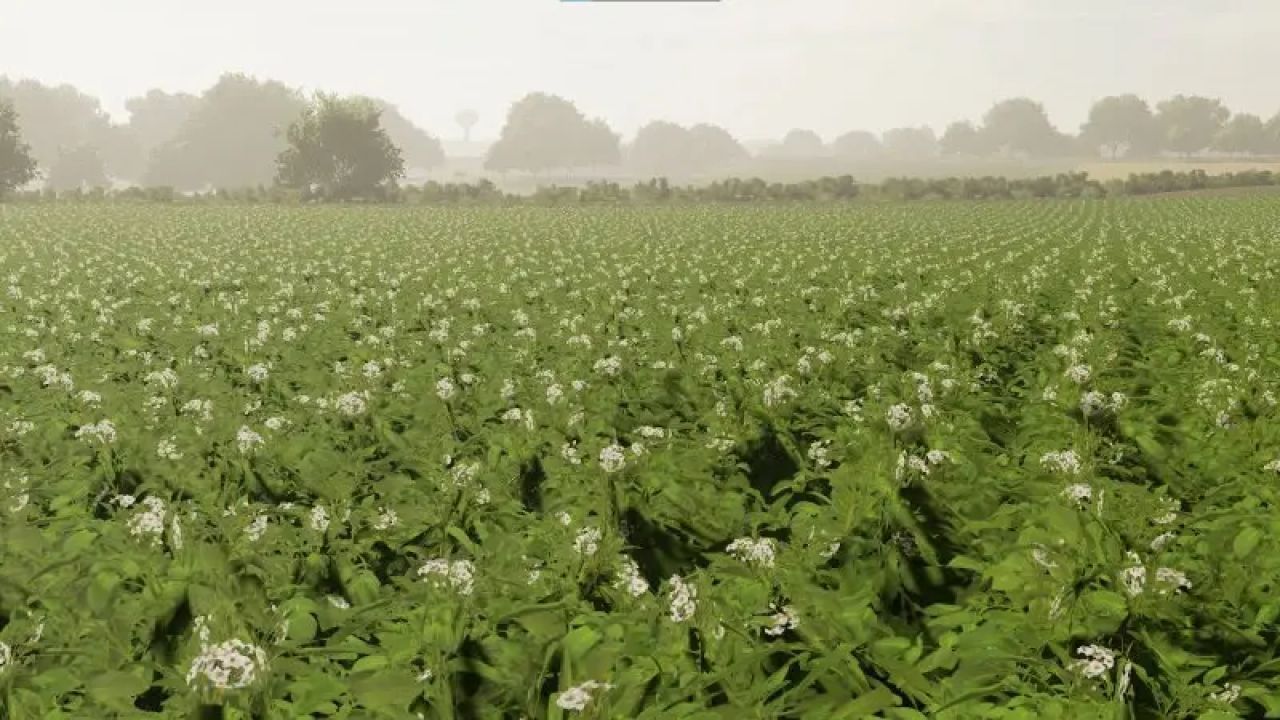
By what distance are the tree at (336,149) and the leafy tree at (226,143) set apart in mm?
54197

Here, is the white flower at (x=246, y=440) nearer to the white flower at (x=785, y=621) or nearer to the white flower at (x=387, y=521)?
the white flower at (x=387, y=521)

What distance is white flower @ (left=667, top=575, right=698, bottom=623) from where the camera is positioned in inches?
152

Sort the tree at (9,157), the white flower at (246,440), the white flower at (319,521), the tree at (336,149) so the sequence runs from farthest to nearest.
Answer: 1. the tree at (336,149)
2. the tree at (9,157)
3. the white flower at (246,440)
4. the white flower at (319,521)

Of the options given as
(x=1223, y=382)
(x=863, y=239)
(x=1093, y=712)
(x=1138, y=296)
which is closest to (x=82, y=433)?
Result: (x=1093, y=712)

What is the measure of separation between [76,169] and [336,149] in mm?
78177

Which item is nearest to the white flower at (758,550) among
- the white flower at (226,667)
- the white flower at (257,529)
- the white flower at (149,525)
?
the white flower at (226,667)

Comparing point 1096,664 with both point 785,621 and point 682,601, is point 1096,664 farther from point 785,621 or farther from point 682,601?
point 682,601

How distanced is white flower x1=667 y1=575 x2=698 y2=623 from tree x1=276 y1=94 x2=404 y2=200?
105 meters

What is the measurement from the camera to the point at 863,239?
38125mm

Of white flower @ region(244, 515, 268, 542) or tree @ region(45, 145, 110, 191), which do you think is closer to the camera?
white flower @ region(244, 515, 268, 542)

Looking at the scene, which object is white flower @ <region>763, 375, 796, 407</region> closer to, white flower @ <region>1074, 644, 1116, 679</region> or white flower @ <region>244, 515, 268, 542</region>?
white flower @ <region>244, 515, 268, 542</region>

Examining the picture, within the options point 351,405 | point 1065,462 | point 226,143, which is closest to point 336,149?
point 226,143

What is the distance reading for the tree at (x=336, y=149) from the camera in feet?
346

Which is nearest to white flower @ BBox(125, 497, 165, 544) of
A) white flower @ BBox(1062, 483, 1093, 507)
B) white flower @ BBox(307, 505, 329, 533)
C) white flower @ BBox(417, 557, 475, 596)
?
white flower @ BBox(307, 505, 329, 533)
